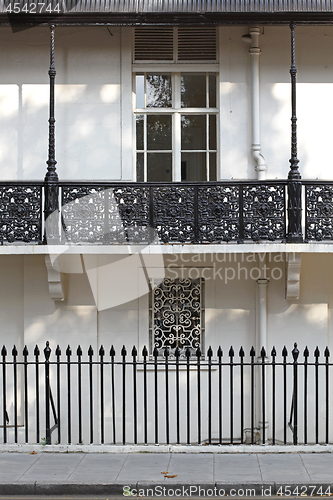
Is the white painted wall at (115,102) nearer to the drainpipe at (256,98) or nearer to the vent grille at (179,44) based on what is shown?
the drainpipe at (256,98)

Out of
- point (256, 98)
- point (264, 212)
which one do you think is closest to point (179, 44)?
point (256, 98)

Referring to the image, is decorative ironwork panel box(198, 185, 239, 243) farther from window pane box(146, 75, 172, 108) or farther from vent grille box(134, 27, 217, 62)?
vent grille box(134, 27, 217, 62)

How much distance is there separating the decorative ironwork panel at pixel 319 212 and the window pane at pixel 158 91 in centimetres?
302

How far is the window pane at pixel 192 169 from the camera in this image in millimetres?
9758

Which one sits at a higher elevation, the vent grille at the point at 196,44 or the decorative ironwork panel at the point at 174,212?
the vent grille at the point at 196,44

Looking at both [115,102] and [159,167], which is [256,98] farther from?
[115,102]

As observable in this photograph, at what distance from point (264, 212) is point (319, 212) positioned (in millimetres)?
837

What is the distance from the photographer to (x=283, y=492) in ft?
20.5

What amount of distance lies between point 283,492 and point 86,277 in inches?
187

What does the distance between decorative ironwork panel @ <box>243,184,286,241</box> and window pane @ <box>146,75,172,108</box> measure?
247 cm

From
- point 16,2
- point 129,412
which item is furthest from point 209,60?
point 129,412

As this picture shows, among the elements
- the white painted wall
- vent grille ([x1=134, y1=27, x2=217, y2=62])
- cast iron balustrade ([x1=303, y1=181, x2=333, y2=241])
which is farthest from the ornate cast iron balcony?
vent grille ([x1=134, y1=27, x2=217, y2=62])

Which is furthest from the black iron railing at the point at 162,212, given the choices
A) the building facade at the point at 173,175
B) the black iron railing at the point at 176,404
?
the black iron railing at the point at 176,404

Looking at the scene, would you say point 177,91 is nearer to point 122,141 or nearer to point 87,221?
point 122,141
